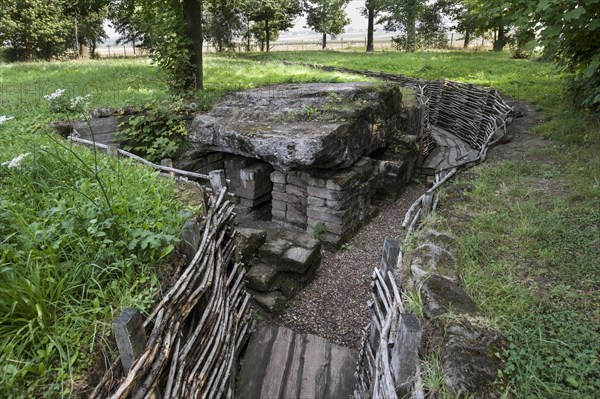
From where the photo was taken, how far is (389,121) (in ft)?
27.0

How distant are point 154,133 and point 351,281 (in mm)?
4616

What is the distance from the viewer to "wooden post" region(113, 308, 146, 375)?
1880 millimetres

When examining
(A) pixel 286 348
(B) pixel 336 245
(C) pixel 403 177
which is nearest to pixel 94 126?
(B) pixel 336 245

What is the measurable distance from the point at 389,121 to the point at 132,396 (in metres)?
7.45

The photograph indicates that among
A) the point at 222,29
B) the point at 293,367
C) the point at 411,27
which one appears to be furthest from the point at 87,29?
the point at 293,367

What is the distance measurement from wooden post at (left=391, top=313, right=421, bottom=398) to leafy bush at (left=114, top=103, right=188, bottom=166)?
567 centimetres

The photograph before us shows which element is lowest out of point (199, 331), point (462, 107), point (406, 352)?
point (199, 331)

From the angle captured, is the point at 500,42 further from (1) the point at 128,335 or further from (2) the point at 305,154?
(1) the point at 128,335

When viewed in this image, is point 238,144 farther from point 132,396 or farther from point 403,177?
point 132,396

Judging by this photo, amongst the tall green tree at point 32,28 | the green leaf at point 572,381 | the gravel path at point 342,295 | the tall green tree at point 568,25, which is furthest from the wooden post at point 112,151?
the tall green tree at point 32,28

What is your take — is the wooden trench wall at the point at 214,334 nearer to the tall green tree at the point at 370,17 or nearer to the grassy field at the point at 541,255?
the grassy field at the point at 541,255

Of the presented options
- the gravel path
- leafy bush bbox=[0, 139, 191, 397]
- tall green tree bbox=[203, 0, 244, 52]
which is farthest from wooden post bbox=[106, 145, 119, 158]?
tall green tree bbox=[203, 0, 244, 52]

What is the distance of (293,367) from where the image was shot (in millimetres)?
3824

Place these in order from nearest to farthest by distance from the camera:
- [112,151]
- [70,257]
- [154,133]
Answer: [70,257], [112,151], [154,133]
